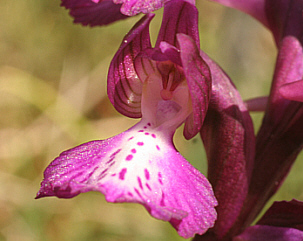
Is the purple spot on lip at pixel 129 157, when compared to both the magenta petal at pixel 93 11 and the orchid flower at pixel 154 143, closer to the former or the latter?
the orchid flower at pixel 154 143

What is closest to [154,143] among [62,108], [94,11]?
[94,11]

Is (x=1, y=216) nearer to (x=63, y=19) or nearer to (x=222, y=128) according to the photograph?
(x=63, y=19)

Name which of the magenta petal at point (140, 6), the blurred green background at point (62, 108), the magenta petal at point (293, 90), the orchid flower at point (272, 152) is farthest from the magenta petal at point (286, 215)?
the blurred green background at point (62, 108)

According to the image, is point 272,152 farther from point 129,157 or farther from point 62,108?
point 62,108

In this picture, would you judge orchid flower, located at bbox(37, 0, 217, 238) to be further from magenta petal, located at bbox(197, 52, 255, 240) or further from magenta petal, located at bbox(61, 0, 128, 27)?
magenta petal, located at bbox(61, 0, 128, 27)

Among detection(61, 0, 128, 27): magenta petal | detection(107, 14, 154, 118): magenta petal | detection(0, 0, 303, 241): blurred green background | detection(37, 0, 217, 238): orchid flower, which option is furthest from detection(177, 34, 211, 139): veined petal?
detection(0, 0, 303, 241): blurred green background

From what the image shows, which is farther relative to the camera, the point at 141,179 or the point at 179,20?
the point at 179,20
